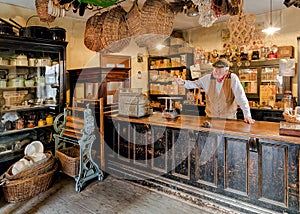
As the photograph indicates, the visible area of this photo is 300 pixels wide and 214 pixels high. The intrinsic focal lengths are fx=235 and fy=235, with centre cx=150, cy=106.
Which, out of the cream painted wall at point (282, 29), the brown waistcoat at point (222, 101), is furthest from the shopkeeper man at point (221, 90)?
the cream painted wall at point (282, 29)

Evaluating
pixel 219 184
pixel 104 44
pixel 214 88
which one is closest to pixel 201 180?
pixel 219 184

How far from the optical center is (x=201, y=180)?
2.67 metres

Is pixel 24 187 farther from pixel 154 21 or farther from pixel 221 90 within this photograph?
pixel 221 90

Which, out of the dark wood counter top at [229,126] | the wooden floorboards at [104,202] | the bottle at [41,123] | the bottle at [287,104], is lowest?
the wooden floorboards at [104,202]

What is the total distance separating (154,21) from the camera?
1.66 metres

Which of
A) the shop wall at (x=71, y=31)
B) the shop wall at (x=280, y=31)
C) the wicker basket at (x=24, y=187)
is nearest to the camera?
the wicker basket at (x=24, y=187)

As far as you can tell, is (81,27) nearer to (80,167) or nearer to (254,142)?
(80,167)

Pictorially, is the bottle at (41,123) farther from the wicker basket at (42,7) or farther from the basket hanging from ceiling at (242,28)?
the basket hanging from ceiling at (242,28)

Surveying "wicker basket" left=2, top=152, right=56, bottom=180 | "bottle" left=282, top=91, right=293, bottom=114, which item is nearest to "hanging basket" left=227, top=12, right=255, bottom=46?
"bottle" left=282, top=91, right=293, bottom=114

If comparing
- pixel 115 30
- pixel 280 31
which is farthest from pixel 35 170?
pixel 280 31

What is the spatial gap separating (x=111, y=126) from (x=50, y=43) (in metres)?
1.60

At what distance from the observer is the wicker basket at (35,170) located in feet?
8.95

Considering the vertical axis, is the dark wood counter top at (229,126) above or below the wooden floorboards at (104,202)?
above

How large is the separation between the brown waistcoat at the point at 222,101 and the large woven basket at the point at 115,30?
1.68m
